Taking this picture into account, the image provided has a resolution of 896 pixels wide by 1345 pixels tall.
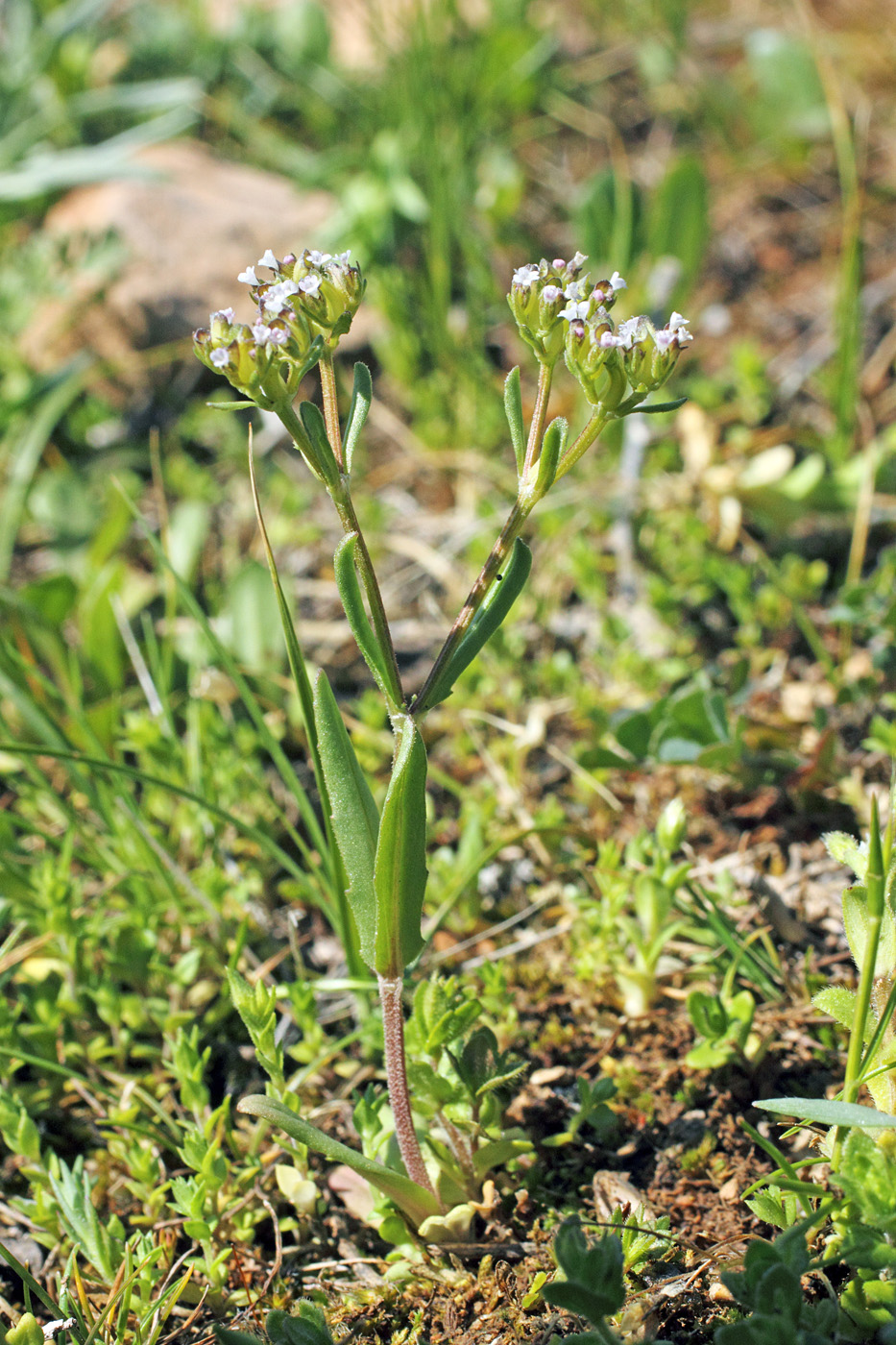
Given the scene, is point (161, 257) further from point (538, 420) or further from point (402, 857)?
point (402, 857)

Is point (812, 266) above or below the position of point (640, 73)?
below

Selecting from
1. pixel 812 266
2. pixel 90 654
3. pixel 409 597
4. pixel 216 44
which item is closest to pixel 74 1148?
pixel 90 654

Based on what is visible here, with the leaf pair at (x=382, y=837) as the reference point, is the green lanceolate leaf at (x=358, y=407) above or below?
above

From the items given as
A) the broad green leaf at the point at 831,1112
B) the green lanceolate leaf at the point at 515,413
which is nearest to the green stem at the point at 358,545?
the green lanceolate leaf at the point at 515,413

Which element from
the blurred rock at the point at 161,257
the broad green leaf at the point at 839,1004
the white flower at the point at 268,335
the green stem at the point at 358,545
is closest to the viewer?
the white flower at the point at 268,335

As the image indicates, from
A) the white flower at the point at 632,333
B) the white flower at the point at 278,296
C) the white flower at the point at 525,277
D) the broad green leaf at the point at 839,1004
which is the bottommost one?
the broad green leaf at the point at 839,1004

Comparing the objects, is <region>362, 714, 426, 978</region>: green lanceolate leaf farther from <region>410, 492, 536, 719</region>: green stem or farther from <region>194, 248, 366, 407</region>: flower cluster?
<region>194, 248, 366, 407</region>: flower cluster

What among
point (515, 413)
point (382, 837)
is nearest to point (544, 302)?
point (515, 413)

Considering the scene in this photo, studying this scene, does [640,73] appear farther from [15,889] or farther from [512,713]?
[15,889]

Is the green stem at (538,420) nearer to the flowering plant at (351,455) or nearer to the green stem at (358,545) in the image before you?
the flowering plant at (351,455)
